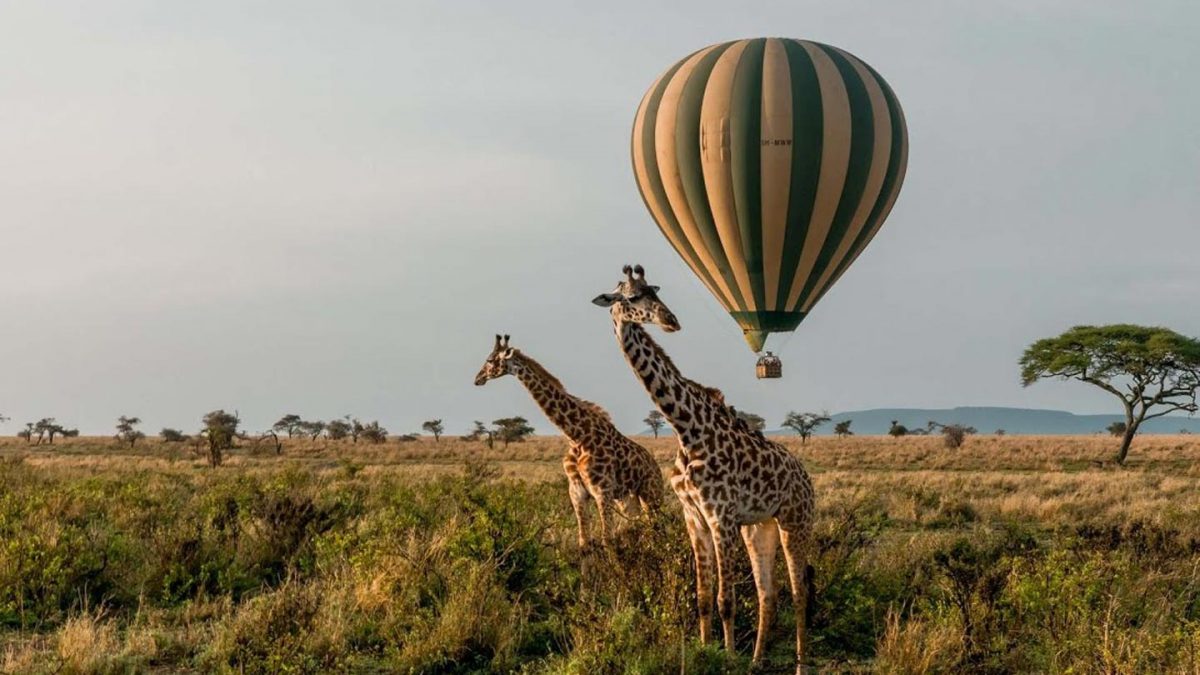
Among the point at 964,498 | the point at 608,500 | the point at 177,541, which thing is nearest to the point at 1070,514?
the point at 964,498

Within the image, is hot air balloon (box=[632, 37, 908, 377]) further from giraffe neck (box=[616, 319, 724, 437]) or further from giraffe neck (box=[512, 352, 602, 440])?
giraffe neck (box=[616, 319, 724, 437])

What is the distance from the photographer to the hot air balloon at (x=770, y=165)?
19328 mm

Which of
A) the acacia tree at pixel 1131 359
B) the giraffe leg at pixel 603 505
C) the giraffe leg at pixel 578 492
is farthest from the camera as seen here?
the acacia tree at pixel 1131 359

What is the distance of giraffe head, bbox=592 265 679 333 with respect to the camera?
25.2 ft

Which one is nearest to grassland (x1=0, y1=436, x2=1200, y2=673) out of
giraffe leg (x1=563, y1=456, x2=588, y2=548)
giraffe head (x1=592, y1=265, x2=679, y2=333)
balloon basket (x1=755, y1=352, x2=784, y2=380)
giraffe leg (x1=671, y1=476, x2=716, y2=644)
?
giraffe leg (x1=671, y1=476, x2=716, y2=644)

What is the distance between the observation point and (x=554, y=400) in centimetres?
1156

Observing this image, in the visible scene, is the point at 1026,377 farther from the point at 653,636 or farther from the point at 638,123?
the point at 653,636

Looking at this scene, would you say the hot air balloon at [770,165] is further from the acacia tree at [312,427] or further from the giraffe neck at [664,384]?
the acacia tree at [312,427]

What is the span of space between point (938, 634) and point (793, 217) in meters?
12.2

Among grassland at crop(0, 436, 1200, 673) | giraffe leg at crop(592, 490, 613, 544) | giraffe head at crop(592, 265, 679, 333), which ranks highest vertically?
giraffe head at crop(592, 265, 679, 333)

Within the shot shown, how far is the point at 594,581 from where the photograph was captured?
9805 mm

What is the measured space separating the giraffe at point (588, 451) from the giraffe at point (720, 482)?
2.34 meters

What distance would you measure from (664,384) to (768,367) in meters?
13.4

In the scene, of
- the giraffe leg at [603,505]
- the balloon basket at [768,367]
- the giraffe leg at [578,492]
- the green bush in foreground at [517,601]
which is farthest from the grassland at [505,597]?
the balloon basket at [768,367]
